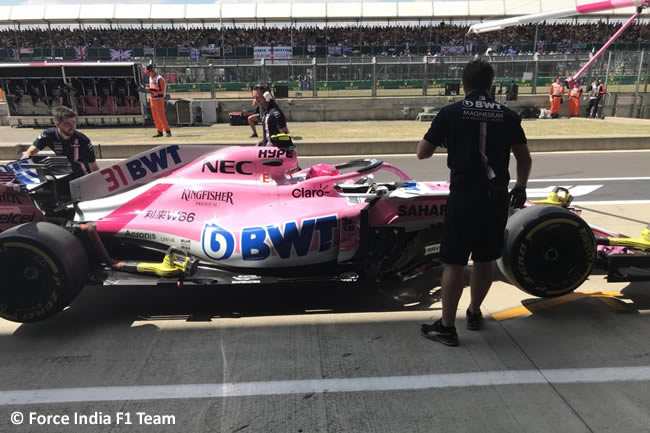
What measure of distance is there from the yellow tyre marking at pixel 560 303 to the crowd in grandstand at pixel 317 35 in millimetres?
42909

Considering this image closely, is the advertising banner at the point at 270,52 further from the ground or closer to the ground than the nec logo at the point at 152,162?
further from the ground

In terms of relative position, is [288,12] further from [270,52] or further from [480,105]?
[480,105]

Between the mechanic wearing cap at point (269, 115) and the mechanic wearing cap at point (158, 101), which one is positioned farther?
the mechanic wearing cap at point (158, 101)

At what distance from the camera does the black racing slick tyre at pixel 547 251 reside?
11.5 feet

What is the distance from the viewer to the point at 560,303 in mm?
3879

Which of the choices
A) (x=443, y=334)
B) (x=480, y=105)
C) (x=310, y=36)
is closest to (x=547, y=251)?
(x=443, y=334)

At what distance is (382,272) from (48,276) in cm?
255

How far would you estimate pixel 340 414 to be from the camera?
2639 millimetres

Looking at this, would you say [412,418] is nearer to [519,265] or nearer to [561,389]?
[561,389]

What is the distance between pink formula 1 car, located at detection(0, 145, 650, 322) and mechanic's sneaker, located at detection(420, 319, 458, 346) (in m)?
0.59

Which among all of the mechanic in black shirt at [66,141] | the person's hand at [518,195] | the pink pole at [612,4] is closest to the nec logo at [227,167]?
the mechanic in black shirt at [66,141]

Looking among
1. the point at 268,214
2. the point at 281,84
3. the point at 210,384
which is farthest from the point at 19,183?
the point at 281,84

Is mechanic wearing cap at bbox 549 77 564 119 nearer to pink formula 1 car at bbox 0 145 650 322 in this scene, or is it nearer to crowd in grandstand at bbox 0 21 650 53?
pink formula 1 car at bbox 0 145 650 322

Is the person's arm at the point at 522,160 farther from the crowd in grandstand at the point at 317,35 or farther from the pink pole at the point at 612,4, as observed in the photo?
the crowd in grandstand at the point at 317,35
